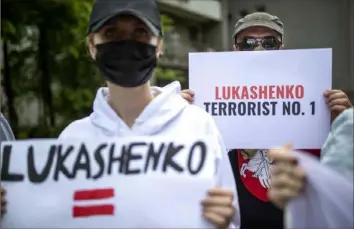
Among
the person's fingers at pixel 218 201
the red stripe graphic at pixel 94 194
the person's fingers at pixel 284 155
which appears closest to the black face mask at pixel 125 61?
the red stripe graphic at pixel 94 194

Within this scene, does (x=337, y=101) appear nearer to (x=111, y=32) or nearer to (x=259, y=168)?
(x=259, y=168)

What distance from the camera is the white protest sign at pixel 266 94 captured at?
9.40 feet

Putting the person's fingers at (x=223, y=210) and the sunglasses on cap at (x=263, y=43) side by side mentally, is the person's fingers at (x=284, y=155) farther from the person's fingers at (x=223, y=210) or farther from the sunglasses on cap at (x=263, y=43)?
the sunglasses on cap at (x=263, y=43)

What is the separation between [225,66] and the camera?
3.03 m

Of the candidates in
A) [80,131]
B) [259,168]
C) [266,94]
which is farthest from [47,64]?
[80,131]

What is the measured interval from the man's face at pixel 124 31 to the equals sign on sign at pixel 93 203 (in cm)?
50

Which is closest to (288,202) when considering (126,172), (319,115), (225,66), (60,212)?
(126,172)

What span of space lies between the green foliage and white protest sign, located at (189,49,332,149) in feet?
12.7

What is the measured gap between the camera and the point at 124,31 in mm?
2092

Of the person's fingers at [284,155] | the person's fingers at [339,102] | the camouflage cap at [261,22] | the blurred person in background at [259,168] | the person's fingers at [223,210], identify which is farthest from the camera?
the camouflage cap at [261,22]

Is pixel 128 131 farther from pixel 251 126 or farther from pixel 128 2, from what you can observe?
pixel 251 126

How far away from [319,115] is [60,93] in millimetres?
5156

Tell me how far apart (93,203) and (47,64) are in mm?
5803

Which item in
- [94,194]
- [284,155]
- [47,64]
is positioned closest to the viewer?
[284,155]
